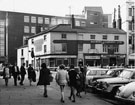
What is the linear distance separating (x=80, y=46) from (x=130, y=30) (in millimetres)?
12131

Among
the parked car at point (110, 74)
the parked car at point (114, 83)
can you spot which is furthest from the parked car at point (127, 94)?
the parked car at point (110, 74)

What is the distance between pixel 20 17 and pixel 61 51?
27.0 metres

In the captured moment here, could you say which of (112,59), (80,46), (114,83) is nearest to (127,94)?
(114,83)

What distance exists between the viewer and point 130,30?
186 ft

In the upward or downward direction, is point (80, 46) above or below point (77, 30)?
below

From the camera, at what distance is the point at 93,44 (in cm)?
5394

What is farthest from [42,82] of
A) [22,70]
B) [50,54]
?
[50,54]

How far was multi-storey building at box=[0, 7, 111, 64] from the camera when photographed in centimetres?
7250

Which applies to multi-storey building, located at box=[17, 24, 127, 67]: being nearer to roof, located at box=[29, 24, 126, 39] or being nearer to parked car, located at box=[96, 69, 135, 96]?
roof, located at box=[29, 24, 126, 39]

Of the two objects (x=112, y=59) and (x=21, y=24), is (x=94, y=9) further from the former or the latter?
(x=112, y=59)

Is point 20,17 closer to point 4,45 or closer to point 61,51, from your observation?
point 4,45

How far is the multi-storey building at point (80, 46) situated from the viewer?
169 ft

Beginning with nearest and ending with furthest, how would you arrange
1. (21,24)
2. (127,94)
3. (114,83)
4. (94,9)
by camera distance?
(127,94)
(114,83)
(21,24)
(94,9)

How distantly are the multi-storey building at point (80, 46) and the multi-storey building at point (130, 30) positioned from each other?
45.5 inches
